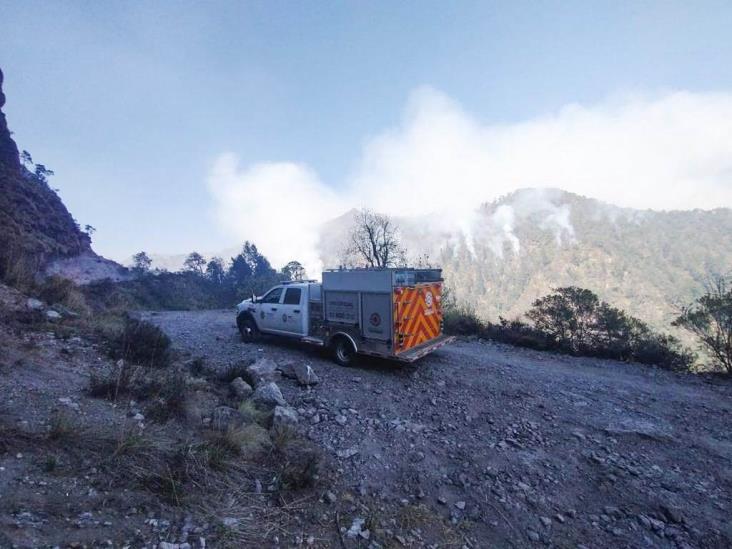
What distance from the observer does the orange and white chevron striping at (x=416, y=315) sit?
7.43 metres

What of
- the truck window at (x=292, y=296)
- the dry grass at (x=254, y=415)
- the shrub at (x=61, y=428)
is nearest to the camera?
the shrub at (x=61, y=428)

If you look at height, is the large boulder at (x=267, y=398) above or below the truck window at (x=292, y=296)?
below

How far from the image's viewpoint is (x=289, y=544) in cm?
272

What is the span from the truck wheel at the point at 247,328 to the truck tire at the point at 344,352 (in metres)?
3.51

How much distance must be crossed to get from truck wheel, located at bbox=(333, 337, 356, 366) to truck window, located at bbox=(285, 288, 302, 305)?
177 centimetres

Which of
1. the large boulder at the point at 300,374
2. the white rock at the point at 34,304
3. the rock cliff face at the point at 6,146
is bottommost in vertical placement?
the large boulder at the point at 300,374

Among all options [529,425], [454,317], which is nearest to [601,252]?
[454,317]

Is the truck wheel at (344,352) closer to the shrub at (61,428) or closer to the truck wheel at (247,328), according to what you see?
the truck wheel at (247,328)

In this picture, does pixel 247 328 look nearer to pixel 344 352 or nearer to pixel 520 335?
pixel 344 352

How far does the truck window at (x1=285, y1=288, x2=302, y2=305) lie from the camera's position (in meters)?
9.25

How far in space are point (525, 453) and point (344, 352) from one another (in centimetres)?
459

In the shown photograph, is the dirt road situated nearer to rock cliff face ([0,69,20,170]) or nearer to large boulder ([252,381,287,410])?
large boulder ([252,381,287,410])

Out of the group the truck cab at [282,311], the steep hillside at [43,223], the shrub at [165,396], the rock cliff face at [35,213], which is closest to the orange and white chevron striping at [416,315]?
the truck cab at [282,311]

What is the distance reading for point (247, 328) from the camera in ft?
35.0
